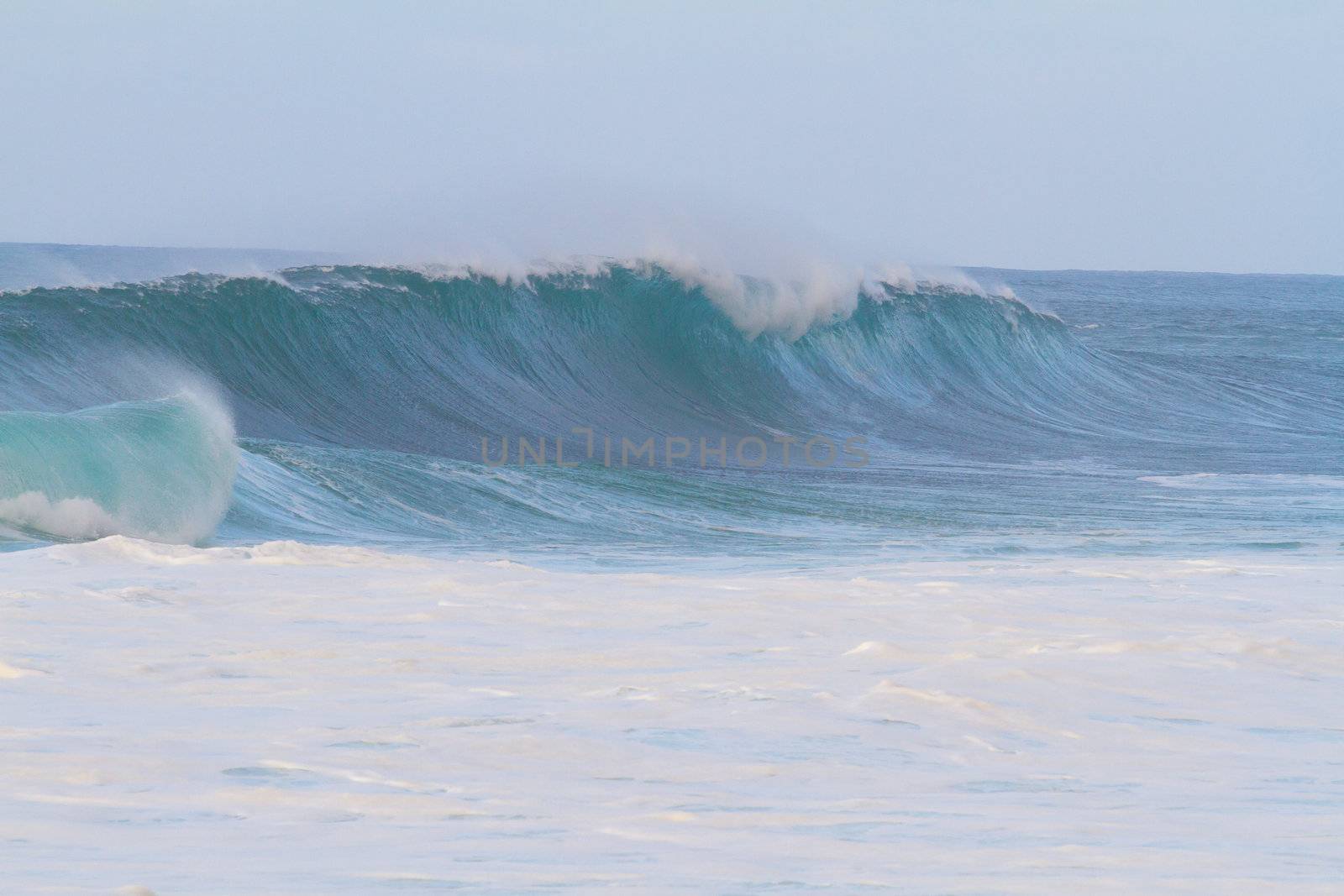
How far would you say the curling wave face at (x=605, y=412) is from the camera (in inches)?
291

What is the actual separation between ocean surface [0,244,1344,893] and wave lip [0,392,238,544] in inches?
0.9

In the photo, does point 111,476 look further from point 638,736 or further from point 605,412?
point 605,412


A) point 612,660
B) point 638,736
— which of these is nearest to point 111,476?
point 612,660

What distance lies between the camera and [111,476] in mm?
6449

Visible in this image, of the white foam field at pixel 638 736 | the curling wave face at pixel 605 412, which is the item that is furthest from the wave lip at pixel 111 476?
the white foam field at pixel 638 736

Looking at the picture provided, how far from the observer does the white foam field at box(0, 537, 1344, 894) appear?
6.77 ft

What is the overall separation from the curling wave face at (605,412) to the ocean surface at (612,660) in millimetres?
60

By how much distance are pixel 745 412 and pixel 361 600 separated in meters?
10.7

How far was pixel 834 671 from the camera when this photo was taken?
11.2 ft

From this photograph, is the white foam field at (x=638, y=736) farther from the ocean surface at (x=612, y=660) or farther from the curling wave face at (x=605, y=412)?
the curling wave face at (x=605, y=412)

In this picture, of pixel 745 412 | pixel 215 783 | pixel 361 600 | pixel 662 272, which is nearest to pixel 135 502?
pixel 361 600

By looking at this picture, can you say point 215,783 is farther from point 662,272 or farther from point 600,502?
point 662,272

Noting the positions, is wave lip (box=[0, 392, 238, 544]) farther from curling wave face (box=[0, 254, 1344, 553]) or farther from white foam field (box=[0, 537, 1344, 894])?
white foam field (box=[0, 537, 1344, 894])

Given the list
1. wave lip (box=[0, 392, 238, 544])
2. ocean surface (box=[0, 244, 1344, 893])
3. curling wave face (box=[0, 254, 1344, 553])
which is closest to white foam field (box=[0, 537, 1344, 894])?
ocean surface (box=[0, 244, 1344, 893])
